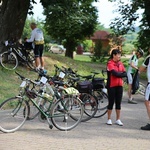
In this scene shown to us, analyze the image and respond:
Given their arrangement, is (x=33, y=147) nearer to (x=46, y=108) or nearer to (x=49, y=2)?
(x=46, y=108)

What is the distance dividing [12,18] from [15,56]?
5.47 ft

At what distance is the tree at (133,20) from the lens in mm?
23522

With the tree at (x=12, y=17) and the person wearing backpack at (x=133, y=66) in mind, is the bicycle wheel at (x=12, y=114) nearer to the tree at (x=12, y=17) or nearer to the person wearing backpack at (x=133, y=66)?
the person wearing backpack at (x=133, y=66)

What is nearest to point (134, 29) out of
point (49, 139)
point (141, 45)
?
point (141, 45)

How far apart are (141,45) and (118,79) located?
16.7 meters

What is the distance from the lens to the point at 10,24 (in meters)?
14.9

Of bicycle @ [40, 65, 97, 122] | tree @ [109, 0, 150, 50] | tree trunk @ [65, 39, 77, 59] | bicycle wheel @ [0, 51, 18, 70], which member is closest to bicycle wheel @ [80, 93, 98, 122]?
bicycle @ [40, 65, 97, 122]

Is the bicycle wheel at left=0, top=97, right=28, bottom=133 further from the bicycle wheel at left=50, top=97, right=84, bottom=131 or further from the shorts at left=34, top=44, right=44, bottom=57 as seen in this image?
the shorts at left=34, top=44, right=44, bottom=57

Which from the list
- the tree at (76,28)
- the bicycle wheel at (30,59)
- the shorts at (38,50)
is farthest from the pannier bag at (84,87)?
the tree at (76,28)

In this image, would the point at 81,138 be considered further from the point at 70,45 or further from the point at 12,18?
the point at 70,45

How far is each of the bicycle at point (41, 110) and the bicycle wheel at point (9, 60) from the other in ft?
21.7

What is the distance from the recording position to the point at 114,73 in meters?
8.19

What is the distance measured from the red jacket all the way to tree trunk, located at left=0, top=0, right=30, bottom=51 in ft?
24.2

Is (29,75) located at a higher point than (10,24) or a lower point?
lower
